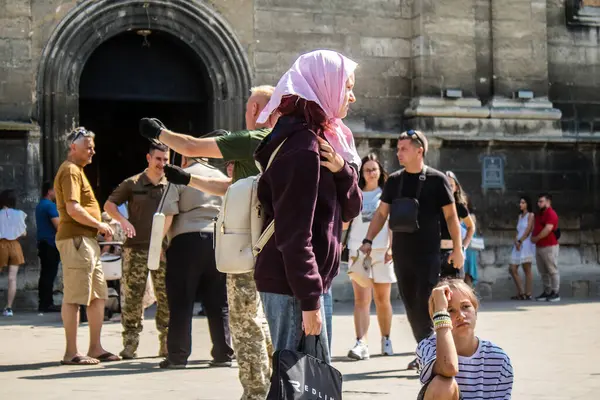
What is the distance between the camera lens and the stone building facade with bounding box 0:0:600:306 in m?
15.1

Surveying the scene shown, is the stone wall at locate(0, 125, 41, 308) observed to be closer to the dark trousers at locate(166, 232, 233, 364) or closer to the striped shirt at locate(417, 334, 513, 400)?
the dark trousers at locate(166, 232, 233, 364)

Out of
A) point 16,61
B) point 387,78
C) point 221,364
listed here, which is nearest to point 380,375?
point 221,364

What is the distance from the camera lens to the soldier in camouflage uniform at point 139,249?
380 inches

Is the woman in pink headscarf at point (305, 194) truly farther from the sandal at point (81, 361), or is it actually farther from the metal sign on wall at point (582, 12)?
the metal sign on wall at point (582, 12)

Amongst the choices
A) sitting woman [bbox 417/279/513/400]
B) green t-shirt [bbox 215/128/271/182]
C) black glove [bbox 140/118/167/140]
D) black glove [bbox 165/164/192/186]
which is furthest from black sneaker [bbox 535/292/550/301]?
sitting woman [bbox 417/279/513/400]

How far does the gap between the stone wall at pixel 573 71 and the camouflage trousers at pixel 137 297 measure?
923 cm

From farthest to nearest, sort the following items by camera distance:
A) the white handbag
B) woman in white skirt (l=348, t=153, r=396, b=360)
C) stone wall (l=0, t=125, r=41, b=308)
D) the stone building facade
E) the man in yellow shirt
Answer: the stone building facade, stone wall (l=0, t=125, r=41, b=308), the white handbag, woman in white skirt (l=348, t=153, r=396, b=360), the man in yellow shirt

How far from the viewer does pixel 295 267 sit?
454 centimetres

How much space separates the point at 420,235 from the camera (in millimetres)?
8539

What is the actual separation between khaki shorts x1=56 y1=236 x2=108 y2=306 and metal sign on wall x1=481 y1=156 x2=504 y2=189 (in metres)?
8.67

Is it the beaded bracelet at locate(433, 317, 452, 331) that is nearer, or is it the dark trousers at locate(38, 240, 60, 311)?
the beaded bracelet at locate(433, 317, 452, 331)

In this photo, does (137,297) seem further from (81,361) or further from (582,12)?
(582,12)

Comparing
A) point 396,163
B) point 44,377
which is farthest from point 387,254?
point 396,163

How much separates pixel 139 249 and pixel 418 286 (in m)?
2.55
